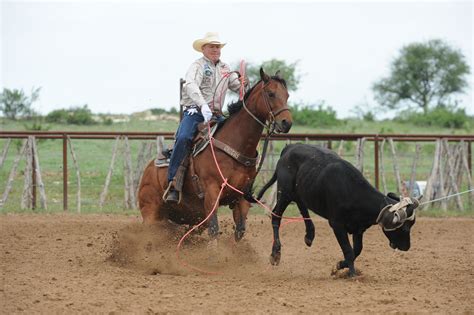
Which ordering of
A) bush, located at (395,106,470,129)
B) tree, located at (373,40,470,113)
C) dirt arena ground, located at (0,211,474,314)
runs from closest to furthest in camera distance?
dirt arena ground, located at (0,211,474,314) → bush, located at (395,106,470,129) → tree, located at (373,40,470,113)

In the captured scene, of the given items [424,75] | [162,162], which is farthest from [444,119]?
[162,162]

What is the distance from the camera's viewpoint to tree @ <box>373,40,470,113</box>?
5206cm

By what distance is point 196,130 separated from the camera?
10.2 metres

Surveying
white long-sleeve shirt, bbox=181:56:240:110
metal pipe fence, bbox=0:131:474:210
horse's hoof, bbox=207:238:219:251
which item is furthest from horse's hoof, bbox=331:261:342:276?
metal pipe fence, bbox=0:131:474:210

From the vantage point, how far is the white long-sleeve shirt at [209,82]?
10.2 m

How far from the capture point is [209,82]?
10328 mm

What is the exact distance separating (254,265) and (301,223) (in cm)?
620

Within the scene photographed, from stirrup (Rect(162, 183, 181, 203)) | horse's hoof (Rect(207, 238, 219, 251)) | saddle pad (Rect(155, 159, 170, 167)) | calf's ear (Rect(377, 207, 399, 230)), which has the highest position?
saddle pad (Rect(155, 159, 170, 167))

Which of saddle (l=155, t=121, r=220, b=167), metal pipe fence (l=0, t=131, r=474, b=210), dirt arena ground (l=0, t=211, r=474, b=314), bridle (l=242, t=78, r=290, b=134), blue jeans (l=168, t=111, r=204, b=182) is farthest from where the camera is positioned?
metal pipe fence (l=0, t=131, r=474, b=210)

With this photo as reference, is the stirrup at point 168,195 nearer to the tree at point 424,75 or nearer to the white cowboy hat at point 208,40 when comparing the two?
the white cowboy hat at point 208,40

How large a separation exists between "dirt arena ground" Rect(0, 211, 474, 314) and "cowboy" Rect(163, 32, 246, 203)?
3.20 ft

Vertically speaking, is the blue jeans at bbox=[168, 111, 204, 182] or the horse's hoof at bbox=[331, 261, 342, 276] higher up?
the blue jeans at bbox=[168, 111, 204, 182]

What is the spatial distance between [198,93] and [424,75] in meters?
45.5

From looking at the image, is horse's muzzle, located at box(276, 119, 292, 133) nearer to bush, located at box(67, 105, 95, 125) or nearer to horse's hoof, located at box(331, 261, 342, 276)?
horse's hoof, located at box(331, 261, 342, 276)
